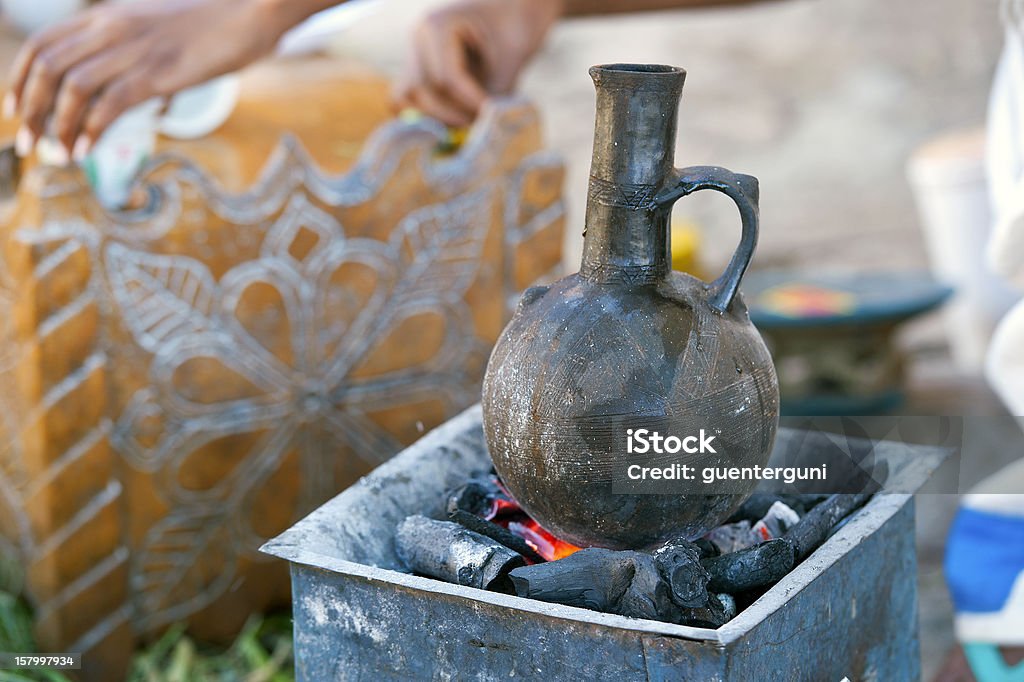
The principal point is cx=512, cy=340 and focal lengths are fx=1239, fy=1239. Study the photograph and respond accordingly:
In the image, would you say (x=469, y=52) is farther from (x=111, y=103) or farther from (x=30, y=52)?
(x=30, y=52)

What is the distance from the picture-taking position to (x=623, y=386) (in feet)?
5.50

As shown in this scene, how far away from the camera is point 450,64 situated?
3182 millimetres

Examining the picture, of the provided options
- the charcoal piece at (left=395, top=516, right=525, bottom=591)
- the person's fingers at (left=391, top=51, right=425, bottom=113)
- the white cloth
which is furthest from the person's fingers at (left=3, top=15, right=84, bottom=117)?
the white cloth

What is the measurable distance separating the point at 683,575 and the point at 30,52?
6.07ft

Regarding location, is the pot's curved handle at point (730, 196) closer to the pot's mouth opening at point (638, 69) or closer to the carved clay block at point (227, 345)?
the pot's mouth opening at point (638, 69)

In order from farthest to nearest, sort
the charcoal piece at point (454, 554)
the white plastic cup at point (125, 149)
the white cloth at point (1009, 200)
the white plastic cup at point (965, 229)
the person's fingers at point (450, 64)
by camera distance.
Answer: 1. the white plastic cup at point (965, 229)
2. the person's fingers at point (450, 64)
3. the white plastic cup at point (125, 149)
4. the white cloth at point (1009, 200)
5. the charcoal piece at point (454, 554)

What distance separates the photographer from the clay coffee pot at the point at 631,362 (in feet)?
5.52

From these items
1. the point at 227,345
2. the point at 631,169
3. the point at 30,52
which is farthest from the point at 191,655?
the point at 631,169

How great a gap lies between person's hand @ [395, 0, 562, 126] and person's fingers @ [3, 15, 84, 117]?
2.89ft

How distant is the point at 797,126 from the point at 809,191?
0.83 meters

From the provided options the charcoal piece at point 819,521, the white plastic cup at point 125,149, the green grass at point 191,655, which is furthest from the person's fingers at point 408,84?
the charcoal piece at point 819,521

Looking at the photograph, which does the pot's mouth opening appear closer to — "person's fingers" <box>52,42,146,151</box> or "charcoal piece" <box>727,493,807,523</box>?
"charcoal piece" <box>727,493,807,523</box>

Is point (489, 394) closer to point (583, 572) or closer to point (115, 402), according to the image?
point (583, 572)

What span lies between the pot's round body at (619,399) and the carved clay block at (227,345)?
48.6 inches
